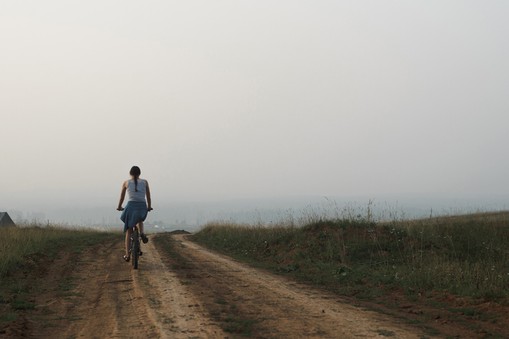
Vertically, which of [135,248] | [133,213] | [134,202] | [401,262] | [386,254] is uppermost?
[134,202]

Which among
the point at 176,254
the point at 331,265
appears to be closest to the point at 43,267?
the point at 176,254

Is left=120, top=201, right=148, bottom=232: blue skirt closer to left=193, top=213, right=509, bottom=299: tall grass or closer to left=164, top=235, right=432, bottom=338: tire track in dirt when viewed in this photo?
left=164, top=235, right=432, bottom=338: tire track in dirt

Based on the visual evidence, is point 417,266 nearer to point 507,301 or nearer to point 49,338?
point 507,301

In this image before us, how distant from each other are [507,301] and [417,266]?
4279mm

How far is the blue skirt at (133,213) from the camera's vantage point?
1121cm

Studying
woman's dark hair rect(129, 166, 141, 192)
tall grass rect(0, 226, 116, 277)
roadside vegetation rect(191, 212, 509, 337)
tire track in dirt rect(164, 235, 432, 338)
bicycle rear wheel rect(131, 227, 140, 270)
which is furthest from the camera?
woman's dark hair rect(129, 166, 141, 192)

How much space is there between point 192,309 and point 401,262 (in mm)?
7561

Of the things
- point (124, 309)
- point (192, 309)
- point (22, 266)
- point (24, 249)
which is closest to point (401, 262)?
point (192, 309)

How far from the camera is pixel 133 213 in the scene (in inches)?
441

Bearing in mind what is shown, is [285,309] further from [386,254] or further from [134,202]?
[386,254]

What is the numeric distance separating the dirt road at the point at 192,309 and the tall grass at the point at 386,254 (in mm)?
1826

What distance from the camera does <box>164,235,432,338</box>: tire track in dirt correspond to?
5.75 meters

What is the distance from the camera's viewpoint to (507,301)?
7.38 metres

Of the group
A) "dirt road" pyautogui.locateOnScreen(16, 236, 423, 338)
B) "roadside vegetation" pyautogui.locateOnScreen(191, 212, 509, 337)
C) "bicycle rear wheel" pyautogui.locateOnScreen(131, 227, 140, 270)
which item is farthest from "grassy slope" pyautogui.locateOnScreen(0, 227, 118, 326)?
"roadside vegetation" pyautogui.locateOnScreen(191, 212, 509, 337)
